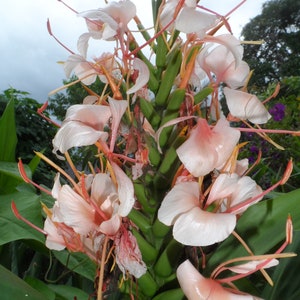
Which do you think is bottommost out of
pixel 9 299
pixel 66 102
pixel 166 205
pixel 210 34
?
pixel 66 102

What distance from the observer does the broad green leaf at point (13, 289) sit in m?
0.34

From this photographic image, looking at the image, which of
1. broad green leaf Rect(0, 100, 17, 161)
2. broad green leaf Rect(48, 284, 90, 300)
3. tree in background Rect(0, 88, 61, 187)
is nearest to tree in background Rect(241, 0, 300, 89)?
tree in background Rect(0, 88, 61, 187)

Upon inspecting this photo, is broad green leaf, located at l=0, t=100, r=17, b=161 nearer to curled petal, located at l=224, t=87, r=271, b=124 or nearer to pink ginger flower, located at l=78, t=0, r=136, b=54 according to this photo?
pink ginger flower, located at l=78, t=0, r=136, b=54

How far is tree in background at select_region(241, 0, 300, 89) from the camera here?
959 cm

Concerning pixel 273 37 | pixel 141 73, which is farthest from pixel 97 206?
pixel 273 37

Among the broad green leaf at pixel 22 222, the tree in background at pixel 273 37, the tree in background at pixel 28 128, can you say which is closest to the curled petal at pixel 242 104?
the broad green leaf at pixel 22 222

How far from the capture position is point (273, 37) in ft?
32.6

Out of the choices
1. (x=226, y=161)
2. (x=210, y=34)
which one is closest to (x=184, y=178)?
(x=226, y=161)

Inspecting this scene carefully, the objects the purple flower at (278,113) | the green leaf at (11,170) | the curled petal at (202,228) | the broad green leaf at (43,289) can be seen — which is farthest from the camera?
the purple flower at (278,113)

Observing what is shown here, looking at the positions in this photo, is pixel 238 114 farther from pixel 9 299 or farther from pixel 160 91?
pixel 9 299

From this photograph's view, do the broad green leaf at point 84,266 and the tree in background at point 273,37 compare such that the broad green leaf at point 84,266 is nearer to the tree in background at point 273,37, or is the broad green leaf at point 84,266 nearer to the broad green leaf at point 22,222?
the broad green leaf at point 22,222

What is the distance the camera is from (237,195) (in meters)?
0.36

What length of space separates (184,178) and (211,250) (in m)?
0.12

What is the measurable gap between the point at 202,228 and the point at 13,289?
0.55 feet
